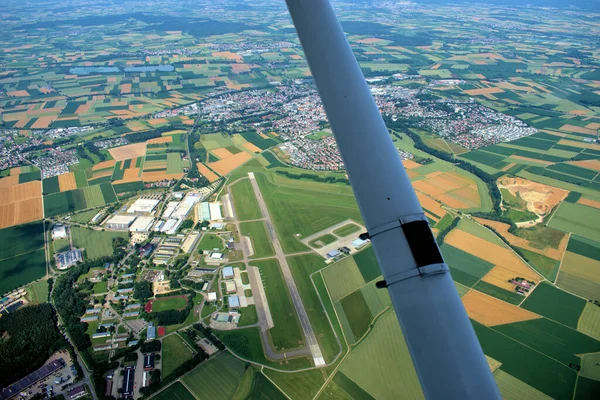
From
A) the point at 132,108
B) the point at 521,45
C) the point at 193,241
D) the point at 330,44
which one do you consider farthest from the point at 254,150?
the point at 521,45

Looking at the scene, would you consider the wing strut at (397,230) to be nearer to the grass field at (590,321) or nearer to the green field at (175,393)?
the green field at (175,393)

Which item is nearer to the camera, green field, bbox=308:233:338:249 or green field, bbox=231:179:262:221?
green field, bbox=308:233:338:249

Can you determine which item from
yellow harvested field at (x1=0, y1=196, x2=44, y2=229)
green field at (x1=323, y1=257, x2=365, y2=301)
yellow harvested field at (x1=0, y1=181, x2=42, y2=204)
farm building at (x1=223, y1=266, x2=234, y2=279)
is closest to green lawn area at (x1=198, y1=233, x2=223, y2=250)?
farm building at (x1=223, y1=266, x2=234, y2=279)

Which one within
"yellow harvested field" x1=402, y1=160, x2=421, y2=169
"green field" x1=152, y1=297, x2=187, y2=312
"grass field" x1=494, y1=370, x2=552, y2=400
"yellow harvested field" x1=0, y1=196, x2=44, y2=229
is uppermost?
"yellow harvested field" x1=402, y1=160, x2=421, y2=169

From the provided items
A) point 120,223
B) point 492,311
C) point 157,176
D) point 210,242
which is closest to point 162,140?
point 157,176

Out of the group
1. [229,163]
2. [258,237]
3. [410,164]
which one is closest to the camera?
[258,237]

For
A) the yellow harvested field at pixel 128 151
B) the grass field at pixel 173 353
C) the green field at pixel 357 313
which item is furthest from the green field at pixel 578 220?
the yellow harvested field at pixel 128 151

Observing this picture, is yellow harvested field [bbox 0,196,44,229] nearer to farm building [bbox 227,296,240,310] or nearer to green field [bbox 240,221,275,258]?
green field [bbox 240,221,275,258]

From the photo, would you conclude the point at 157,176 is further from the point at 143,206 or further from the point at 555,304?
the point at 555,304

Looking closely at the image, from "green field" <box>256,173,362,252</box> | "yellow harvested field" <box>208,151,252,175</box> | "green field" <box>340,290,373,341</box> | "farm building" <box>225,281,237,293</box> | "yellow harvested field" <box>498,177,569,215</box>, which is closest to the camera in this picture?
"green field" <box>340,290,373,341</box>
